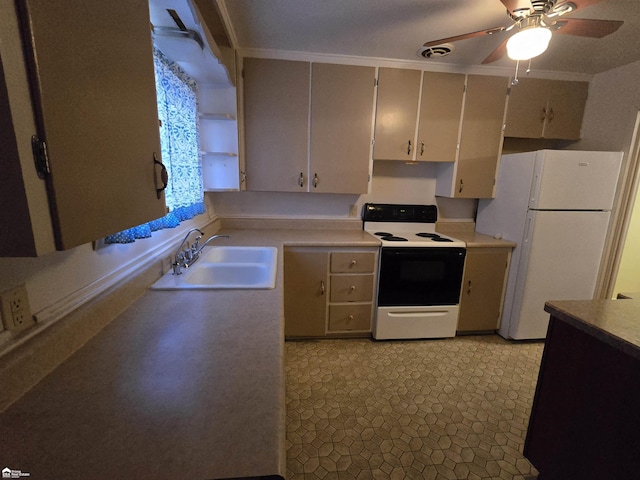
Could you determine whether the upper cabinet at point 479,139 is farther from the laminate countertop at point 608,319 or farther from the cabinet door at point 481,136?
the laminate countertop at point 608,319

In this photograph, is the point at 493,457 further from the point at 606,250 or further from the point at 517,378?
the point at 606,250

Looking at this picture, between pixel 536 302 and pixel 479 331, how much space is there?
531 millimetres

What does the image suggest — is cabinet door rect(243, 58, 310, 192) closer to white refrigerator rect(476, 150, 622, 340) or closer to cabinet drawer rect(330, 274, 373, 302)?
cabinet drawer rect(330, 274, 373, 302)

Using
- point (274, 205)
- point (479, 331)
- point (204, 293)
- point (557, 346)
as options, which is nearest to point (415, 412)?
point (557, 346)

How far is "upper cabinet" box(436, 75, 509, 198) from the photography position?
2.42 metres

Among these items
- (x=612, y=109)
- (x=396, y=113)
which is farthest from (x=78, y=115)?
(x=612, y=109)

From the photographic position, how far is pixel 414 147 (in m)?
2.45

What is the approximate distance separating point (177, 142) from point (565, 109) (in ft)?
10.6

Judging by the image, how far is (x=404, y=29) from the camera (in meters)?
1.86

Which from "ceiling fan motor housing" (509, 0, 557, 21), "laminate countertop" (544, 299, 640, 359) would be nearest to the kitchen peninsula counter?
"laminate countertop" (544, 299, 640, 359)

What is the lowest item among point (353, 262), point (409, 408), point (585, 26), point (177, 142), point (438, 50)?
point (409, 408)

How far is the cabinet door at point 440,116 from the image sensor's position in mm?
2375

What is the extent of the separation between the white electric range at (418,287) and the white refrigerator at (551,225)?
0.50 m

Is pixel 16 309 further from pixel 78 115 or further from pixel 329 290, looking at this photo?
pixel 329 290
